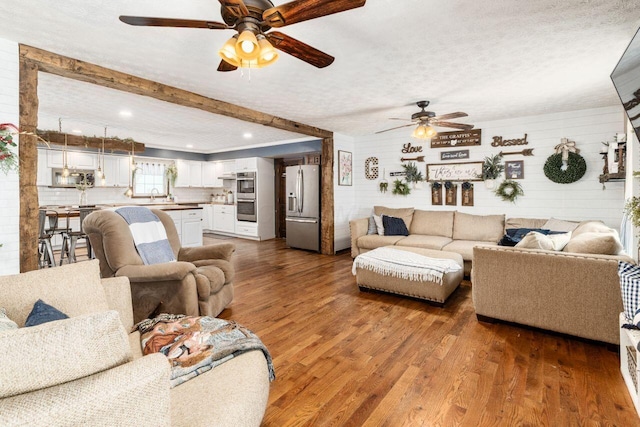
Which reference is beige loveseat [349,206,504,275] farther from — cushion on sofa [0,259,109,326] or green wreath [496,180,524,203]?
cushion on sofa [0,259,109,326]

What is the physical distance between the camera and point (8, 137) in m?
2.37

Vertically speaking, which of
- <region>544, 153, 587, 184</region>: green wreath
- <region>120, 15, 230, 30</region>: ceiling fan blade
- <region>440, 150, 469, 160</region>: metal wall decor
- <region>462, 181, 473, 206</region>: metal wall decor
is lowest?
<region>462, 181, 473, 206</region>: metal wall decor

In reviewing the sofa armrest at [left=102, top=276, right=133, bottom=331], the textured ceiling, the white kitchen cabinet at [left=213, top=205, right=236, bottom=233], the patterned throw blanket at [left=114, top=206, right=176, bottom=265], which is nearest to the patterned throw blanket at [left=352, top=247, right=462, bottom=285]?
the textured ceiling

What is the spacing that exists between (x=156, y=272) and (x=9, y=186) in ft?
4.26

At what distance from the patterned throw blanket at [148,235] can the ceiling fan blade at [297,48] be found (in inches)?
86.6

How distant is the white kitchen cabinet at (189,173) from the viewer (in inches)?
348

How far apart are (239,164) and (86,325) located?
772 cm

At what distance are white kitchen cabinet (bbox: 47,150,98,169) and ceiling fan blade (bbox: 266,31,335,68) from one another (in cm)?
701

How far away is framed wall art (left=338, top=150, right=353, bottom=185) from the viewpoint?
21.1 feet

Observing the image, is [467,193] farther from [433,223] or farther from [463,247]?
[463,247]

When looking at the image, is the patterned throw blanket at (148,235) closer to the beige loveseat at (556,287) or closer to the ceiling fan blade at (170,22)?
the ceiling fan blade at (170,22)

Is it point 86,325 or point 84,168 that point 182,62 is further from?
point 84,168

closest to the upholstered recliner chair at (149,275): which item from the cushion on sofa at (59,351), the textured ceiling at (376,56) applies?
the textured ceiling at (376,56)

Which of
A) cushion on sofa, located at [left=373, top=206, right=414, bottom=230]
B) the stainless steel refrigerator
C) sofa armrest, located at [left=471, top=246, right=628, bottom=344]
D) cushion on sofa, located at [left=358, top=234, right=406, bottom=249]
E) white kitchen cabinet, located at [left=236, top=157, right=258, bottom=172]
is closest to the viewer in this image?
sofa armrest, located at [left=471, top=246, right=628, bottom=344]
